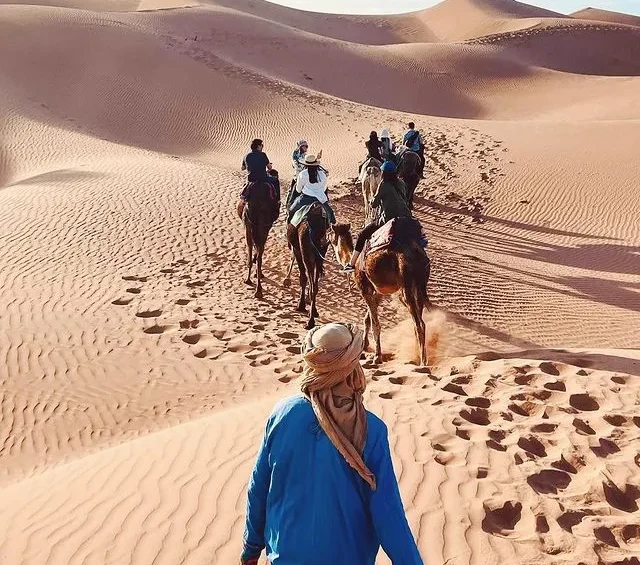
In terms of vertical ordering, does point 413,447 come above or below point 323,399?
below

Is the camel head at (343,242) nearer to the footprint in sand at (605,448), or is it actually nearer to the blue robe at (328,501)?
the footprint in sand at (605,448)

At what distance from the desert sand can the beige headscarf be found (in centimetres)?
205

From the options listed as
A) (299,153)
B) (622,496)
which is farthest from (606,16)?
(622,496)

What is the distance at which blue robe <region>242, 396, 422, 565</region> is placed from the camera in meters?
2.46

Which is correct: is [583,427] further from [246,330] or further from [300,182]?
[300,182]

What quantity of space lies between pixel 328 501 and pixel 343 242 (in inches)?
270

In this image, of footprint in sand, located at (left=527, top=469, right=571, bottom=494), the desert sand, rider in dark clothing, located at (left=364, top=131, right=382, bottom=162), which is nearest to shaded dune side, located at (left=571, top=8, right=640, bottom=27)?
the desert sand

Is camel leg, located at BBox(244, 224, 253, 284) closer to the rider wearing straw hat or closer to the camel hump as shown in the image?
the camel hump

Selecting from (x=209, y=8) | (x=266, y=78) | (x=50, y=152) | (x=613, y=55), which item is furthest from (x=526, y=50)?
(x=50, y=152)

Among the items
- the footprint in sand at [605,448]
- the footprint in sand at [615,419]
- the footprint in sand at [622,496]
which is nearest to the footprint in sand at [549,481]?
the footprint in sand at [622,496]

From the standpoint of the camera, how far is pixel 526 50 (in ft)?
195

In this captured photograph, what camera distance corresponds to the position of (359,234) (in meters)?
8.71

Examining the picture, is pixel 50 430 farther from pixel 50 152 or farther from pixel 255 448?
pixel 50 152

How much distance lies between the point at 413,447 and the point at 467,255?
941 cm
